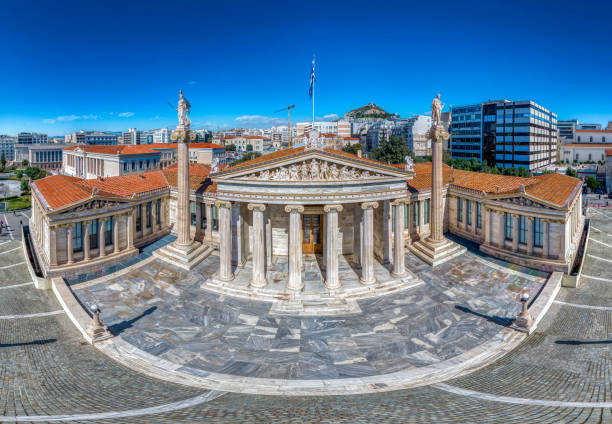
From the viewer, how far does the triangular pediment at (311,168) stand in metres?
26.1

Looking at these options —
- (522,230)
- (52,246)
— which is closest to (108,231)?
(52,246)

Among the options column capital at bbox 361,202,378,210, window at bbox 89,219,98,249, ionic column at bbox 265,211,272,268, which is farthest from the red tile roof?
window at bbox 89,219,98,249

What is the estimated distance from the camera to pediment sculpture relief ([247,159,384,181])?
26344 mm

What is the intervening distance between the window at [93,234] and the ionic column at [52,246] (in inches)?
107

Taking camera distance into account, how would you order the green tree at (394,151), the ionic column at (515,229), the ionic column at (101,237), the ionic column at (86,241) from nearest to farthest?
the ionic column at (86,241) → the ionic column at (101,237) → the ionic column at (515,229) → the green tree at (394,151)

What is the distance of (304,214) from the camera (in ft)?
110

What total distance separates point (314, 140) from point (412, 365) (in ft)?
51.2

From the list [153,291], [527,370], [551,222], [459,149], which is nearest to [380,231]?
[551,222]

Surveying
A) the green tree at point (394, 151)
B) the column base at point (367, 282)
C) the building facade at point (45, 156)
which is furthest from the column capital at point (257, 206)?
the building facade at point (45, 156)

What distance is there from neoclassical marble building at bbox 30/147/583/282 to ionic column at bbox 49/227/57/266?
73 mm

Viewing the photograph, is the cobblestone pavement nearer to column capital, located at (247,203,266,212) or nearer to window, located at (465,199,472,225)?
column capital, located at (247,203,266,212)

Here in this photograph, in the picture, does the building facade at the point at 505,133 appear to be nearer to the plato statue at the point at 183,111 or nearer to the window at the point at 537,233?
the window at the point at 537,233

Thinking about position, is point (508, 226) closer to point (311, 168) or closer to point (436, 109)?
point (436, 109)

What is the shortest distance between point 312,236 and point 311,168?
9610 millimetres
